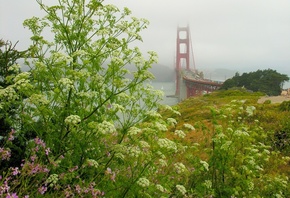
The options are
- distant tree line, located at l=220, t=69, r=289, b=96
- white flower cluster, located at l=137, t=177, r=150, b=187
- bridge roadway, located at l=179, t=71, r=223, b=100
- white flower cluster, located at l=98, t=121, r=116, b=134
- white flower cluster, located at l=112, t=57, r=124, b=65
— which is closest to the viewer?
white flower cluster, located at l=98, t=121, r=116, b=134

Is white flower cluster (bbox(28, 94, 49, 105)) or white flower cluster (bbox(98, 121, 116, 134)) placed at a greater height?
white flower cluster (bbox(28, 94, 49, 105))

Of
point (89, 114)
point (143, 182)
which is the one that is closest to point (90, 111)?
point (89, 114)

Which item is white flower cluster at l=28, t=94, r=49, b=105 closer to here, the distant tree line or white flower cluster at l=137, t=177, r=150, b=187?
white flower cluster at l=137, t=177, r=150, b=187

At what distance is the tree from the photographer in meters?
3.44

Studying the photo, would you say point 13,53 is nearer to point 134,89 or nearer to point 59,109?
point 59,109

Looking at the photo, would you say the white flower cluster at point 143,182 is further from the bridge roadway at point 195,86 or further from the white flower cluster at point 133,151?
the bridge roadway at point 195,86

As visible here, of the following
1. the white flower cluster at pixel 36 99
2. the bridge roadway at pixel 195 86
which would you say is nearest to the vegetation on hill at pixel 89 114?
the white flower cluster at pixel 36 99

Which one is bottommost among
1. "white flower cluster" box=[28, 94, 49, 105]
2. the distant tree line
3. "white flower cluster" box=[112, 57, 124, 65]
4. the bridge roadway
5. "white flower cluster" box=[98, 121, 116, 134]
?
the bridge roadway

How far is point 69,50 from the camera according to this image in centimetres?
399

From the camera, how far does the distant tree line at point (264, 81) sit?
50.2 metres

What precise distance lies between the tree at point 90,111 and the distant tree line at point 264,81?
158ft

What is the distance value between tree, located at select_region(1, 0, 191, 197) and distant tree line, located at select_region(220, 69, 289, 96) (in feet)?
158

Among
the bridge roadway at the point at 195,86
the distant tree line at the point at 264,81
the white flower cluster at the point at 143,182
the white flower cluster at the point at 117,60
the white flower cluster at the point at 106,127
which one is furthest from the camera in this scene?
the bridge roadway at the point at 195,86

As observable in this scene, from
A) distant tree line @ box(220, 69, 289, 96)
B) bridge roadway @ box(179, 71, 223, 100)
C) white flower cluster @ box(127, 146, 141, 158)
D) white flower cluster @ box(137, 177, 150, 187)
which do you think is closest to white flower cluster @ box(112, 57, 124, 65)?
white flower cluster @ box(127, 146, 141, 158)
